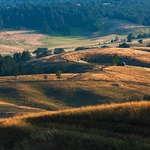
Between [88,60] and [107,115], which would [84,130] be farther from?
[88,60]

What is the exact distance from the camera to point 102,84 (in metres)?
105

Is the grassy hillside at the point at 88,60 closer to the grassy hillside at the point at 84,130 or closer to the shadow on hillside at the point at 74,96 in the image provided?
the shadow on hillside at the point at 74,96

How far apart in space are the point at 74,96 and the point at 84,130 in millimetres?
73607

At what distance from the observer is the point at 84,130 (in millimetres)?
21359

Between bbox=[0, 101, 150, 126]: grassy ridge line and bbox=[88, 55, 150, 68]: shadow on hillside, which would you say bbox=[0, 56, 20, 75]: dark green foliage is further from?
bbox=[0, 101, 150, 126]: grassy ridge line

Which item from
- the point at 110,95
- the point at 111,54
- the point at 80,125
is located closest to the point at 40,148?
the point at 80,125

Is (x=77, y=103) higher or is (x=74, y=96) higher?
(x=74, y=96)

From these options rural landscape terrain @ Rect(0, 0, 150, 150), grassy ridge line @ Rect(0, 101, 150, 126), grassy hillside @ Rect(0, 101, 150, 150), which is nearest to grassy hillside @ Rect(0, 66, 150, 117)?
rural landscape terrain @ Rect(0, 0, 150, 150)

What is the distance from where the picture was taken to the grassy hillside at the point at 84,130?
773 inches

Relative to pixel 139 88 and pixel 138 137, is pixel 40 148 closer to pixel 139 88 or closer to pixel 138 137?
pixel 138 137

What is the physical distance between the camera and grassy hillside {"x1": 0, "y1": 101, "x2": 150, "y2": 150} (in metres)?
19.6

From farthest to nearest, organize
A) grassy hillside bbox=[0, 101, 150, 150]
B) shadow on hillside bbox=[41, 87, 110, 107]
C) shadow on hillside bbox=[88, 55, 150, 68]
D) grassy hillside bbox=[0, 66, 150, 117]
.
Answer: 1. shadow on hillside bbox=[88, 55, 150, 68]
2. shadow on hillside bbox=[41, 87, 110, 107]
3. grassy hillside bbox=[0, 66, 150, 117]
4. grassy hillside bbox=[0, 101, 150, 150]

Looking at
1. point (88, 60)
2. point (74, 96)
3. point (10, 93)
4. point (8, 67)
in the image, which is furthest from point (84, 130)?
point (88, 60)

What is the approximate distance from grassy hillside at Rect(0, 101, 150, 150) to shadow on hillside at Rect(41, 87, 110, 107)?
63970 mm
